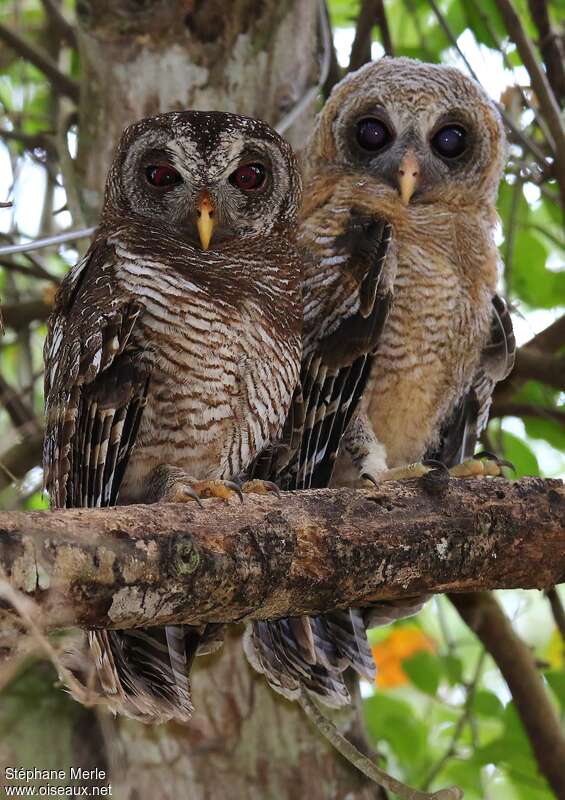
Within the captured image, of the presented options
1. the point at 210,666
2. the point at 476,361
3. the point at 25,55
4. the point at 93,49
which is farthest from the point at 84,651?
the point at 25,55

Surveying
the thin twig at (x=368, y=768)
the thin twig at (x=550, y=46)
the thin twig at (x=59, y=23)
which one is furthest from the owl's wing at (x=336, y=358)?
the thin twig at (x=59, y=23)

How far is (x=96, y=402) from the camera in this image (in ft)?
8.62

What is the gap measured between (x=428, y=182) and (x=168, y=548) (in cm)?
169

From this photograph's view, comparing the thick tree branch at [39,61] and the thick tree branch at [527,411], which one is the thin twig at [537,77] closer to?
the thick tree branch at [527,411]

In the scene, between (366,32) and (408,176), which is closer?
(408,176)

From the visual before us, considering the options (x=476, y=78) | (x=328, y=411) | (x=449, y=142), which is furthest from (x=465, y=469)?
(x=476, y=78)

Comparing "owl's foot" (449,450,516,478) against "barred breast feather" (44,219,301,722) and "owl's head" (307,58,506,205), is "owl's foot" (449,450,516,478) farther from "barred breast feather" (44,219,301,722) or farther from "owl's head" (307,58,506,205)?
"owl's head" (307,58,506,205)

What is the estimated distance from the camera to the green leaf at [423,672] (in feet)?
12.2

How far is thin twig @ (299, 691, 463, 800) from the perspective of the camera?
8.30 feet

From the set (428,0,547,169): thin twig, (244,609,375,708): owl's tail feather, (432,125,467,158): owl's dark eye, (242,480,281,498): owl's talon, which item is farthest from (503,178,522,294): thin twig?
(242,480,281,498): owl's talon

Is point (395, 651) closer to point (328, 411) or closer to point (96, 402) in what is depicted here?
point (328, 411)

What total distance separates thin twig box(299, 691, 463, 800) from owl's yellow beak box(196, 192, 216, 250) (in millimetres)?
1266

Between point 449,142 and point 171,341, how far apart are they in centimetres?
123

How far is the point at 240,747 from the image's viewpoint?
3.37 metres
